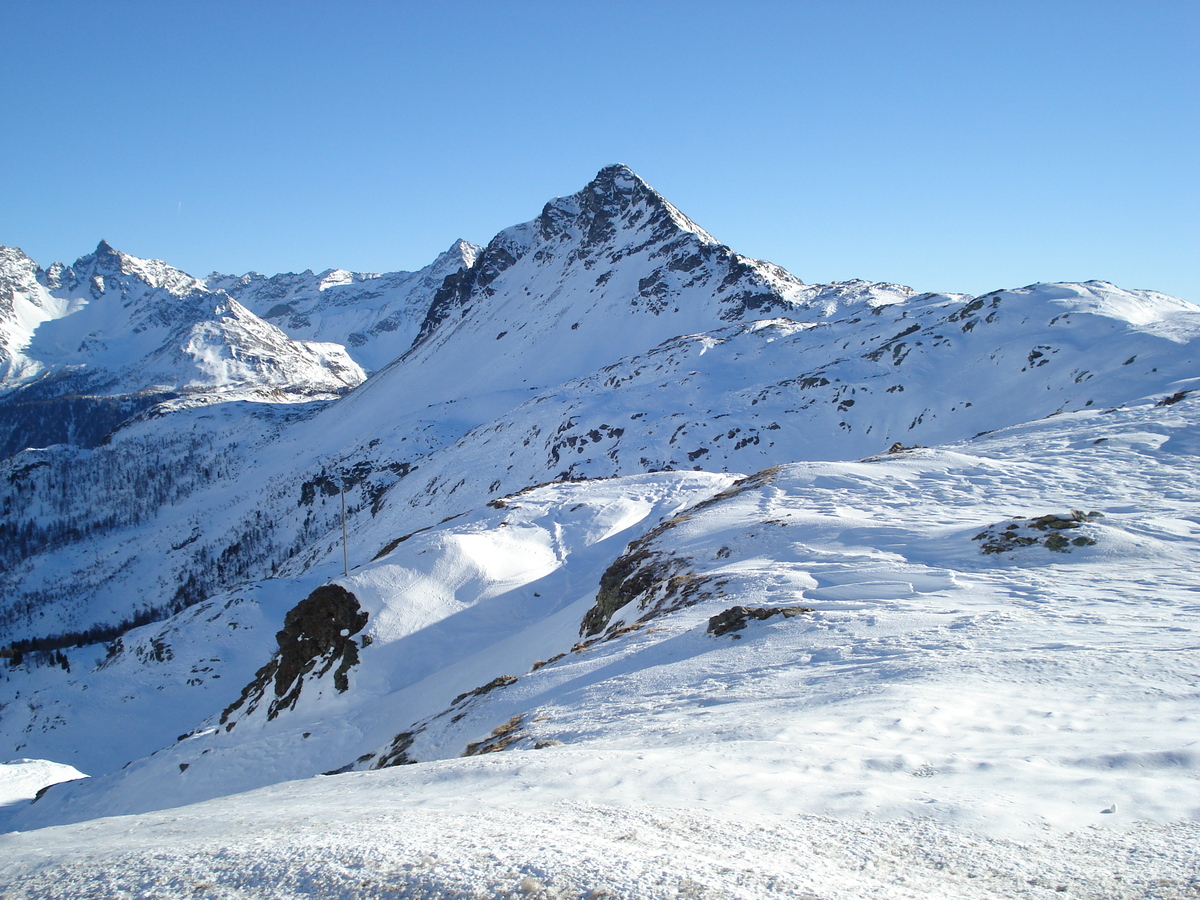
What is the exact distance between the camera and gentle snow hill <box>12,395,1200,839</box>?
522 cm

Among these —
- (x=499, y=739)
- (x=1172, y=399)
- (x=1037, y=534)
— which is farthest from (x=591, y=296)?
(x=499, y=739)

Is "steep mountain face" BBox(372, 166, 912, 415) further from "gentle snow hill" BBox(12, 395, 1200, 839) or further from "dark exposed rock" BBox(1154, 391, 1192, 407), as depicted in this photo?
"gentle snow hill" BBox(12, 395, 1200, 839)

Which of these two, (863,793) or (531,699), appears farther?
(531,699)

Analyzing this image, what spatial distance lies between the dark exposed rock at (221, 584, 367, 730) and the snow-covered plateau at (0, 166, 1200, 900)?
0.14 m

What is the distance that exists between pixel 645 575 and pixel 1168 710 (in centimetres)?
1129

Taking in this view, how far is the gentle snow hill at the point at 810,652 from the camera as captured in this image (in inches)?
205

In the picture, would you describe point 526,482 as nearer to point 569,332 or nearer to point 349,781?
point 349,781

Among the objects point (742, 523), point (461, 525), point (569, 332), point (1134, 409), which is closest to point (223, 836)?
point (742, 523)

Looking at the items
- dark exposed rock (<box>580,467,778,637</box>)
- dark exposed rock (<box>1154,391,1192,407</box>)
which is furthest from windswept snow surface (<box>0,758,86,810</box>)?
dark exposed rock (<box>1154,391,1192,407</box>)

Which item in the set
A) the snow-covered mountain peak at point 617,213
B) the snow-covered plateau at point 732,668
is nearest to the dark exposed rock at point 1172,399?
the snow-covered plateau at point 732,668

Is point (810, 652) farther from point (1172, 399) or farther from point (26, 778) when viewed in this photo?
point (26, 778)

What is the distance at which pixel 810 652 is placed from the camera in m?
8.90

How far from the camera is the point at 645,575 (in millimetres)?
16250

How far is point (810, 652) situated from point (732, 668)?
1.15 meters
